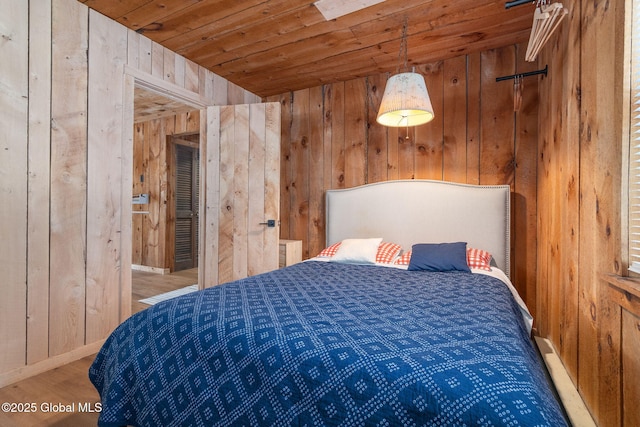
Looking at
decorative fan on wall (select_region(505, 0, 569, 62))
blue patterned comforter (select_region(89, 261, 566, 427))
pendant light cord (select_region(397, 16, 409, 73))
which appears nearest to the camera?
blue patterned comforter (select_region(89, 261, 566, 427))

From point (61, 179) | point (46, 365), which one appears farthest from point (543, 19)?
point (46, 365)

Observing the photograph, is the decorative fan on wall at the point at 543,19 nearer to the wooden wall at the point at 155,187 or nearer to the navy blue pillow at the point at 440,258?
the navy blue pillow at the point at 440,258

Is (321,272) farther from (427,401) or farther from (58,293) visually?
(58,293)

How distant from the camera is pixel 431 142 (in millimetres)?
2936

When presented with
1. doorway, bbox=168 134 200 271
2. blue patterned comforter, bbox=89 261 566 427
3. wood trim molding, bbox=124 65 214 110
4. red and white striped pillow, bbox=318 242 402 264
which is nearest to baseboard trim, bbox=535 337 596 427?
blue patterned comforter, bbox=89 261 566 427

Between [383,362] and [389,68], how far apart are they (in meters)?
2.89

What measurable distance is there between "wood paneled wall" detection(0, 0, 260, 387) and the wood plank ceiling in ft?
1.14

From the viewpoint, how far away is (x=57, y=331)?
2082 millimetres

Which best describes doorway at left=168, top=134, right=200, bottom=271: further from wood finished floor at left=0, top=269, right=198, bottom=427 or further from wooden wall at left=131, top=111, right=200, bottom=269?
wood finished floor at left=0, top=269, right=198, bottom=427

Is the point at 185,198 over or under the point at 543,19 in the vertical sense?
under

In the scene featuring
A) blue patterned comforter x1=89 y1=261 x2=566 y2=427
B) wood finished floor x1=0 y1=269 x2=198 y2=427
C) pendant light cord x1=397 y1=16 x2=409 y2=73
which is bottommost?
wood finished floor x1=0 y1=269 x2=198 y2=427

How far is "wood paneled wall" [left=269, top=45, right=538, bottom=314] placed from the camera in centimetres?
262

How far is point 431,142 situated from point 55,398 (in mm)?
3292

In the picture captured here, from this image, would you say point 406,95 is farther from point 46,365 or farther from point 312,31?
point 46,365
